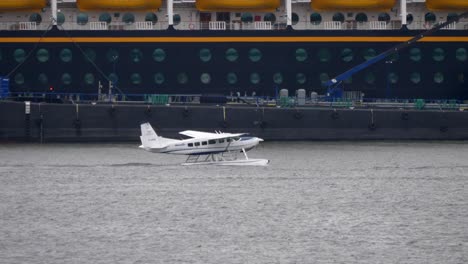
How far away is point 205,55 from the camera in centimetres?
5753

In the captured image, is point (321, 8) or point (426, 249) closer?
point (426, 249)

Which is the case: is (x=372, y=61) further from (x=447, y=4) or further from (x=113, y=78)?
(x=113, y=78)

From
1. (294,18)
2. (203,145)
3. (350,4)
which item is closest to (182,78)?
(294,18)

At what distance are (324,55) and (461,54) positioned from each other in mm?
6765

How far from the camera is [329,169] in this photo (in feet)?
154

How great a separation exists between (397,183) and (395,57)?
15.7 meters

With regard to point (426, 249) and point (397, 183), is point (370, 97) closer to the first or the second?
point (397, 183)

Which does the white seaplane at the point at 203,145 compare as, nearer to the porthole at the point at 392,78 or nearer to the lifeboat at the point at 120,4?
the lifeboat at the point at 120,4

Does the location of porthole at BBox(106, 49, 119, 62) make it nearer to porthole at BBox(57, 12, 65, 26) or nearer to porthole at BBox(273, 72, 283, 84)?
porthole at BBox(57, 12, 65, 26)

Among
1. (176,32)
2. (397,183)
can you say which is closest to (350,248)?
(397,183)

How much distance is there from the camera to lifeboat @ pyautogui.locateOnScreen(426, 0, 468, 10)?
58438 millimetres

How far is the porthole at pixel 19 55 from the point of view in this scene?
5834 cm

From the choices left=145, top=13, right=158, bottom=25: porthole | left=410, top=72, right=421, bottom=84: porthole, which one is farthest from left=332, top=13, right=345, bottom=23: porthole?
left=145, top=13, right=158, bottom=25: porthole

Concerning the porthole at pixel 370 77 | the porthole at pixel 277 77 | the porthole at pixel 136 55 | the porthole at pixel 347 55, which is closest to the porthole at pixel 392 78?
the porthole at pixel 370 77
